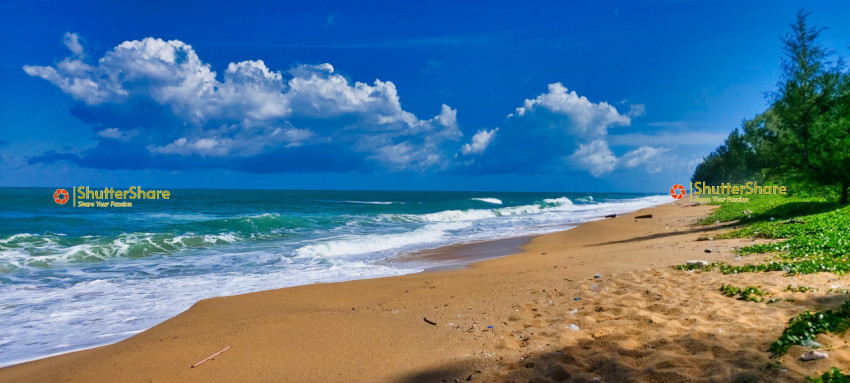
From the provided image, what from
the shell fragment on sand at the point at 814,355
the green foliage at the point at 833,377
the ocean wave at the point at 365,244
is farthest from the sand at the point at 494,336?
the ocean wave at the point at 365,244

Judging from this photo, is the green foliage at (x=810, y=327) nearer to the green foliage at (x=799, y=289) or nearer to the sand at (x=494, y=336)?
the sand at (x=494, y=336)

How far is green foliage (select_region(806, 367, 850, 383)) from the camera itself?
289 cm

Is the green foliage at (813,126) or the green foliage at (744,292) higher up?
the green foliage at (813,126)

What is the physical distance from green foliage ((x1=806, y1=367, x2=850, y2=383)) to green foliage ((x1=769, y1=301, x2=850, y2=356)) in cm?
55

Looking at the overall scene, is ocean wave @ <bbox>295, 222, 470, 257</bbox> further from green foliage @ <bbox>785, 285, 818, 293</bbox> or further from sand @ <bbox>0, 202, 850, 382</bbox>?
green foliage @ <bbox>785, 285, 818, 293</bbox>

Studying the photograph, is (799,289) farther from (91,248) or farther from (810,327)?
(91,248)

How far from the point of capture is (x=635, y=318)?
5.18m

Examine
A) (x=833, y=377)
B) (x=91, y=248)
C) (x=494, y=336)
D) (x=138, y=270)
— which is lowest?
(x=494, y=336)

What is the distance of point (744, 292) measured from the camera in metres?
5.54

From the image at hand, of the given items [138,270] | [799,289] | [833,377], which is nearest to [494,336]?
[833,377]

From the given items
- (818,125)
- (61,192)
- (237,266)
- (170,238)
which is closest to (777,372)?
(237,266)

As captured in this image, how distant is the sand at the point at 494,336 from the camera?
3.86 metres

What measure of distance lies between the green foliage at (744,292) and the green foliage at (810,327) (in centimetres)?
124

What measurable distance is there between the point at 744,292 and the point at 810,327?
6.28 ft
